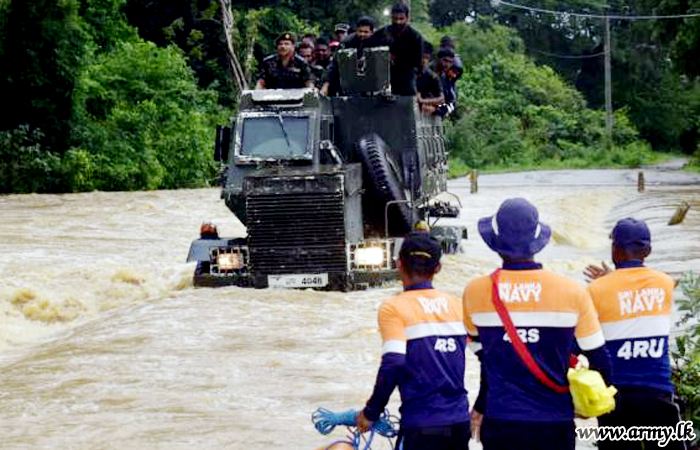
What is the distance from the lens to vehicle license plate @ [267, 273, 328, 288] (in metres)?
15.9

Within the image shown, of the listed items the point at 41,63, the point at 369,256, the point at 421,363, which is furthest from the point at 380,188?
the point at 41,63

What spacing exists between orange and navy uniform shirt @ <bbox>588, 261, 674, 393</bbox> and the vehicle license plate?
9243 millimetres

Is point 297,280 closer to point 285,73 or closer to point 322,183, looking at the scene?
point 322,183

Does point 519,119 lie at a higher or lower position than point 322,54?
lower

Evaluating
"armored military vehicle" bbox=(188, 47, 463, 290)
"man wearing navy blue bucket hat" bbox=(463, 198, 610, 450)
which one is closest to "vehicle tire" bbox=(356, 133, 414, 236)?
"armored military vehicle" bbox=(188, 47, 463, 290)

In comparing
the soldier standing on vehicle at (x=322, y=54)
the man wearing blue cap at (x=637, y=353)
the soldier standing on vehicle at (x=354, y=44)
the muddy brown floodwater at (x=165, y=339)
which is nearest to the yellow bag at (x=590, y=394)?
the man wearing blue cap at (x=637, y=353)

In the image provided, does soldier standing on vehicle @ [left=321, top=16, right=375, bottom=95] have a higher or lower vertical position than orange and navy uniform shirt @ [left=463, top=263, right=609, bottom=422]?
higher

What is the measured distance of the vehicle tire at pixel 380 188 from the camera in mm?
16938

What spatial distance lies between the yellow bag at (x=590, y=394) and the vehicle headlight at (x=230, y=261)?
34.8 feet

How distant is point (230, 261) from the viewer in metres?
16.4

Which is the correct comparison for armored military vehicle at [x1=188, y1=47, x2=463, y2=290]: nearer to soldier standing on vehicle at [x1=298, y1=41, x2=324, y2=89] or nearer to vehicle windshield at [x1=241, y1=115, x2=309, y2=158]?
vehicle windshield at [x1=241, y1=115, x2=309, y2=158]

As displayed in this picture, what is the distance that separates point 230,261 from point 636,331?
32.8 ft

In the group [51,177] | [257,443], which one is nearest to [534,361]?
[257,443]

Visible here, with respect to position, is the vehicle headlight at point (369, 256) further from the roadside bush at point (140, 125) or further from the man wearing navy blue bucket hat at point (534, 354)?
the roadside bush at point (140, 125)
